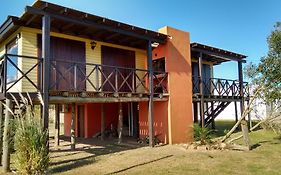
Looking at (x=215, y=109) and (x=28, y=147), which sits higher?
(x=215, y=109)

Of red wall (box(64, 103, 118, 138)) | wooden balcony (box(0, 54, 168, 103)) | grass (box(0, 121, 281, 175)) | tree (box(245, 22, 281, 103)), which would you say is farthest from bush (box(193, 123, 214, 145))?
red wall (box(64, 103, 118, 138))

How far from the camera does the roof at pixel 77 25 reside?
8.17 meters

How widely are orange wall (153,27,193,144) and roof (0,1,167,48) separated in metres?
0.69

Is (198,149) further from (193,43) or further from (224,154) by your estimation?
(193,43)

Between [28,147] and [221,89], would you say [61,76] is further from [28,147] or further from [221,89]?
[221,89]

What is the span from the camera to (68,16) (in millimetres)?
8727

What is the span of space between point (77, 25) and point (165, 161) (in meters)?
5.99

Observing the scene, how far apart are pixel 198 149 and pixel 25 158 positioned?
6.68m

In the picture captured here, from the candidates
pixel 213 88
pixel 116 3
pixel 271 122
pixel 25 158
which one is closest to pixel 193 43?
pixel 213 88

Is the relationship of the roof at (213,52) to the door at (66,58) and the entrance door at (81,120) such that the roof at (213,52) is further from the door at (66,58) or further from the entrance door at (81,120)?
the entrance door at (81,120)

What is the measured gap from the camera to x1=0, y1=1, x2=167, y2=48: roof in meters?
8.17

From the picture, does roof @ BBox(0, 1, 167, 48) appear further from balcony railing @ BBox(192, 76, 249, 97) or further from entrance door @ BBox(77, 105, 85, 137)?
entrance door @ BBox(77, 105, 85, 137)

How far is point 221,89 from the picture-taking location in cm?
1582

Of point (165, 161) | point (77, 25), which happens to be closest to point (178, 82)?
point (165, 161)
